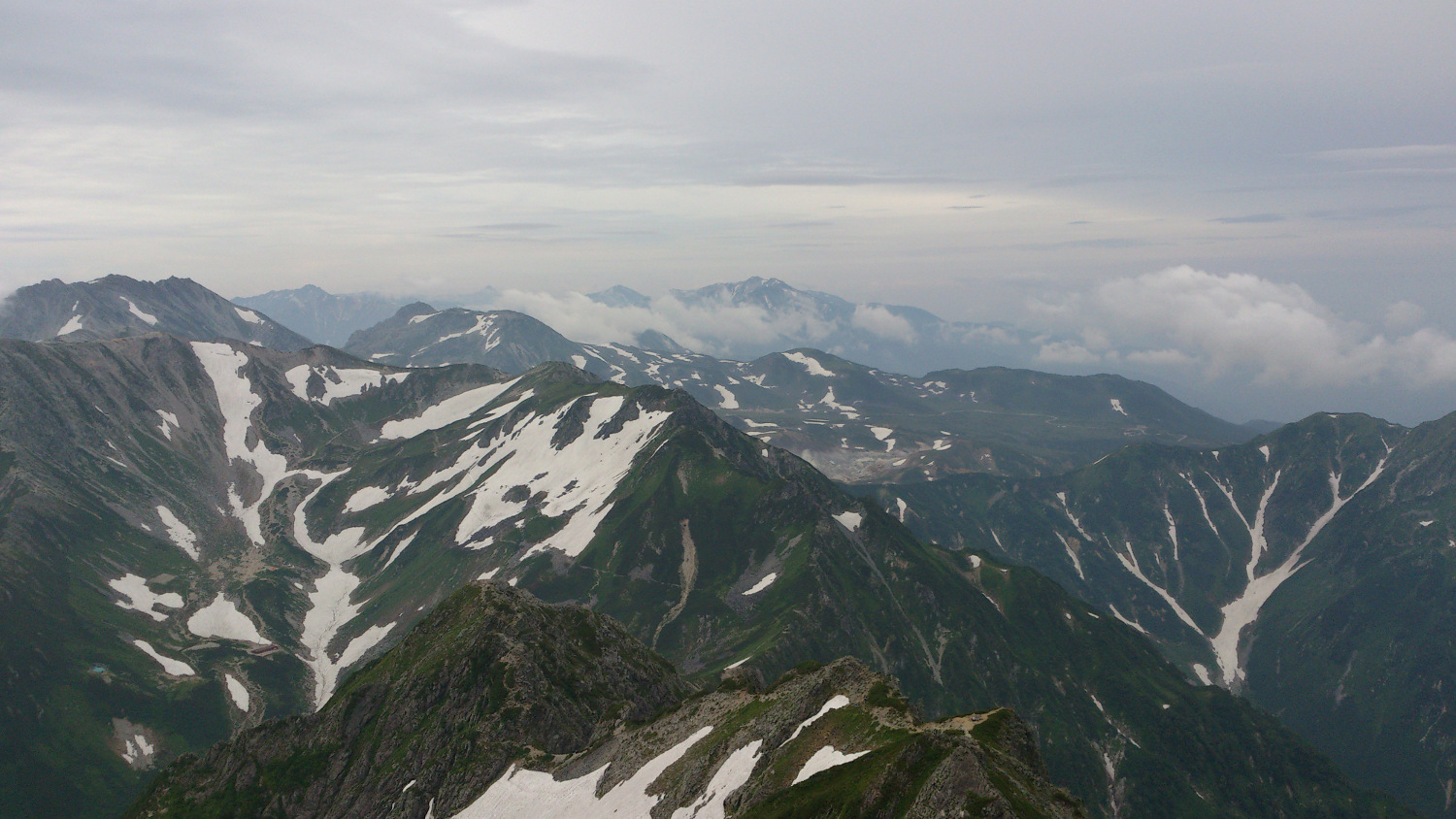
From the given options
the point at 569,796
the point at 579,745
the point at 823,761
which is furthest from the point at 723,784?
the point at 579,745

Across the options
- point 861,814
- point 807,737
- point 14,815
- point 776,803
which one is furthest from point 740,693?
point 14,815

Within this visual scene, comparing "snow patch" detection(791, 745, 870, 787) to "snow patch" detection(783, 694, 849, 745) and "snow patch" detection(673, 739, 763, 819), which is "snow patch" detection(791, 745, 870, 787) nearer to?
"snow patch" detection(783, 694, 849, 745)

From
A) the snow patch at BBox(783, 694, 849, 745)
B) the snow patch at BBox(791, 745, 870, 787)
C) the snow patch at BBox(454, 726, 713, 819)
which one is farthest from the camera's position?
the snow patch at BBox(454, 726, 713, 819)

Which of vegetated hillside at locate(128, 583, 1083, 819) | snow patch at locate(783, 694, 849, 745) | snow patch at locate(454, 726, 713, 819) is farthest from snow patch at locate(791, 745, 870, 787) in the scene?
snow patch at locate(454, 726, 713, 819)

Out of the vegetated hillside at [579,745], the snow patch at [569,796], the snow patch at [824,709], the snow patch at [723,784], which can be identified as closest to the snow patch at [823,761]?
the vegetated hillside at [579,745]

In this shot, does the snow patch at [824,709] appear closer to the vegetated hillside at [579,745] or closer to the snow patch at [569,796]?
the vegetated hillside at [579,745]

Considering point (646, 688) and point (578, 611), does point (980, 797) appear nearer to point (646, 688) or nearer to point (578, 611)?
point (646, 688)

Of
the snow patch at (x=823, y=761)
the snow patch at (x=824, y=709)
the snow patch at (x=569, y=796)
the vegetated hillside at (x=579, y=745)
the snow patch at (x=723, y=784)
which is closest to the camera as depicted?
the vegetated hillside at (x=579, y=745)

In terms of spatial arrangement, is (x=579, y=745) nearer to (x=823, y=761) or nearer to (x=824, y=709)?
(x=824, y=709)
